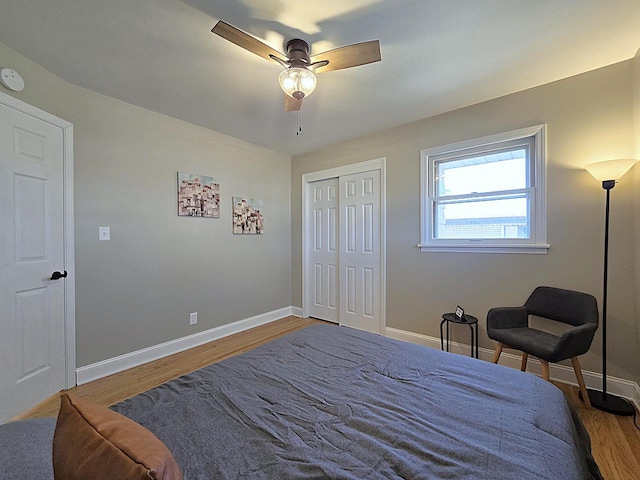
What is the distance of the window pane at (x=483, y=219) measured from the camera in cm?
252

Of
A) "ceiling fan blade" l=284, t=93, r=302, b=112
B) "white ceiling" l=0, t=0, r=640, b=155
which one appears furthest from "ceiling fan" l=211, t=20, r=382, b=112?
"ceiling fan blade" l=284, t=93, r=302, b=112

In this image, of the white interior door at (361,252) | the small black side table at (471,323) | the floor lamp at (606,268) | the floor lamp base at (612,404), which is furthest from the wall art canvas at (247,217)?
the floor lamp base at (612,404)

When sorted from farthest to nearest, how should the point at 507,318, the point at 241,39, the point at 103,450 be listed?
the point at 507,318 < the point at 241,39 < the point at 103,450

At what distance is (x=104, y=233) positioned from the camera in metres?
2.44

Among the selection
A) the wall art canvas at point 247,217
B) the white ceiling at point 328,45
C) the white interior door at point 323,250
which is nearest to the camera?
Answer: the white ceiling at point 328,45

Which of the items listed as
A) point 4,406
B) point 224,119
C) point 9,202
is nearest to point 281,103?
point 224,119

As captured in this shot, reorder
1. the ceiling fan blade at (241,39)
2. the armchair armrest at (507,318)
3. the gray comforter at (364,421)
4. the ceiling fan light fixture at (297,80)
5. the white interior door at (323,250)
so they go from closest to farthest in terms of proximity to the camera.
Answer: the gray comforter at (364,421) → the ceiling fan blade at (241,39) → the ceiling fan light fixture at (297,80) → the armchair armrest at (507,318) → the white interior door at (323,250)

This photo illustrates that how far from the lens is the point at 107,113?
Result: 2.44 m

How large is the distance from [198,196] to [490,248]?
10.3ft

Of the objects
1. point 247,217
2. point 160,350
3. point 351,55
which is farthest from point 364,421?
point 247,217

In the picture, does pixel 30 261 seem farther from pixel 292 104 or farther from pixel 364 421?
pixel 364 421

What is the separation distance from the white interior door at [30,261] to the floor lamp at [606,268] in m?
4.06

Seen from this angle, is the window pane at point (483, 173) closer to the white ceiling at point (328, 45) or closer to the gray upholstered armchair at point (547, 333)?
the white ceiling at point (328, 45)

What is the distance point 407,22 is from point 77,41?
2.13 metres
